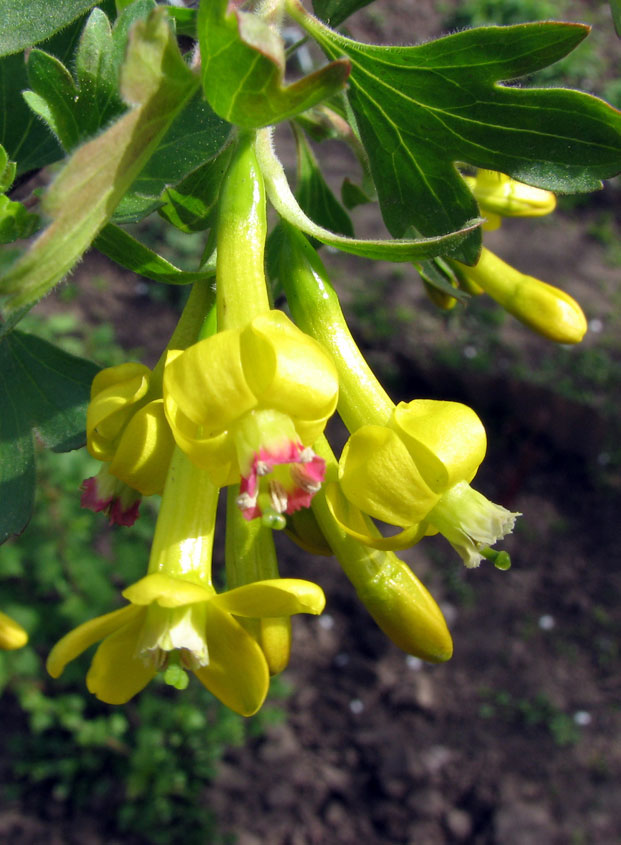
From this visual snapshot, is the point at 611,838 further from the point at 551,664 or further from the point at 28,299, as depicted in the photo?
the point at 28,299

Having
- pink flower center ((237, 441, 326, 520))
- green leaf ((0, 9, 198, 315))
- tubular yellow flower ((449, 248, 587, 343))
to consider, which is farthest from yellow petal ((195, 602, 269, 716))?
tubular yellow flower ((449, 248, 587, 343))

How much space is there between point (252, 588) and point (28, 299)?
0.94ft

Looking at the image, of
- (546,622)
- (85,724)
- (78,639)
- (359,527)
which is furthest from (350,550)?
(546,622)

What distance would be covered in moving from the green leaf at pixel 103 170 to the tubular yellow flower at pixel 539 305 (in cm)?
54

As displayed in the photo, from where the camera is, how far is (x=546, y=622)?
3.21 m

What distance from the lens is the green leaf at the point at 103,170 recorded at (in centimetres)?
54

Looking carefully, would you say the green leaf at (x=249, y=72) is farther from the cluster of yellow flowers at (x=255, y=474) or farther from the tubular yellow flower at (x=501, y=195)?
the tubular yellow flower at (x=501, y=195)

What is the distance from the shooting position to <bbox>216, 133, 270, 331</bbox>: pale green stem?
68cm

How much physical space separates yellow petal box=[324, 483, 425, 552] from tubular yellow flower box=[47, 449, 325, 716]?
97mm

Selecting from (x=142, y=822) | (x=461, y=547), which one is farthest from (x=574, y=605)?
(x=461, y=547)

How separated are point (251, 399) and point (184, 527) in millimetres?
208

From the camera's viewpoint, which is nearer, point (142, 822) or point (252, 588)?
point (252, 588)

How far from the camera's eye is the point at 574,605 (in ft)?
10.7

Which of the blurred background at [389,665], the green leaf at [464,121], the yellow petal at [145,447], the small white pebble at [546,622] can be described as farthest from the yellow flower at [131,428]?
the small white pebble at [546,622]
